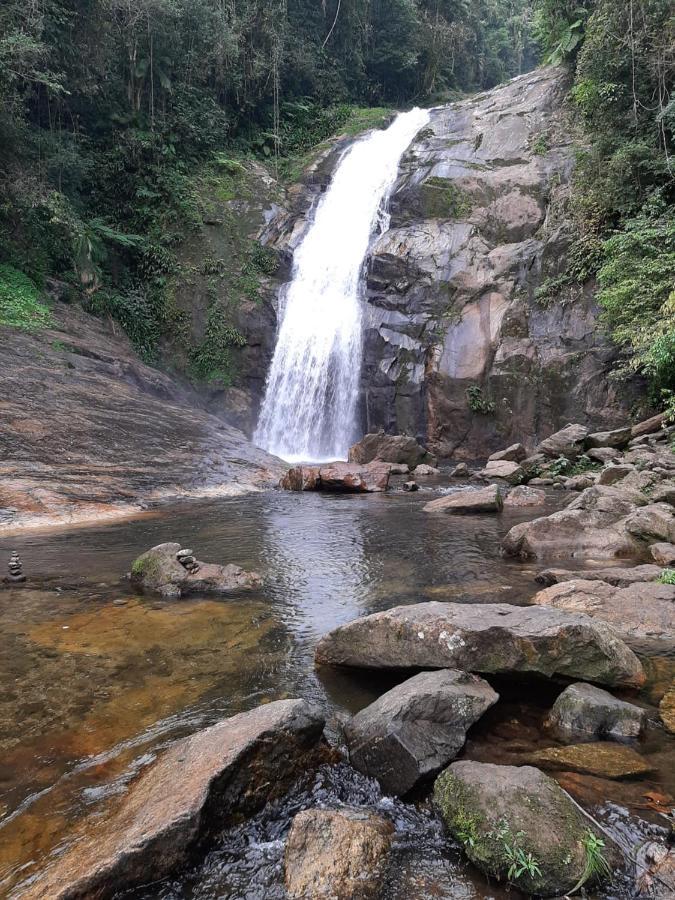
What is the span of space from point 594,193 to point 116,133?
1975cm

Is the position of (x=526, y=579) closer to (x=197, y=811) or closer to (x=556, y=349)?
(x=197, y=811)

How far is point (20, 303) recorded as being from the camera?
→ 53.1 ft

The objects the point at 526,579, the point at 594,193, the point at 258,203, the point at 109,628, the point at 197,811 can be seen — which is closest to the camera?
the point at 197,811

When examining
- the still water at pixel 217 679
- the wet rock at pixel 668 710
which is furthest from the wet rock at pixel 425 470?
the wet rock at pixel 668 710

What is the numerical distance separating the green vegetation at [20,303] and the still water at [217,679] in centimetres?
959

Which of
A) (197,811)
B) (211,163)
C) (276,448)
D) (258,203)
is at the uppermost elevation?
(211,163)

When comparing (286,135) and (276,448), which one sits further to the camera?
(286,135)

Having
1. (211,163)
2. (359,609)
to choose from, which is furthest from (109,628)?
(211,163)

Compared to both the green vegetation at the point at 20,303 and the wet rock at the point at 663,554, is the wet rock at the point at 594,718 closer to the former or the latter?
the wet rock at the point at 663,554

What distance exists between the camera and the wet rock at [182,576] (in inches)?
230

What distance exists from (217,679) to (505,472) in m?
12.0

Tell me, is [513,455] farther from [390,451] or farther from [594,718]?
[594,718]

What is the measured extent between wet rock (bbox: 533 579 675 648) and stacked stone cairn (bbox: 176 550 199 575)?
11.7 feet

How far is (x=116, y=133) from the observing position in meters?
23.9
